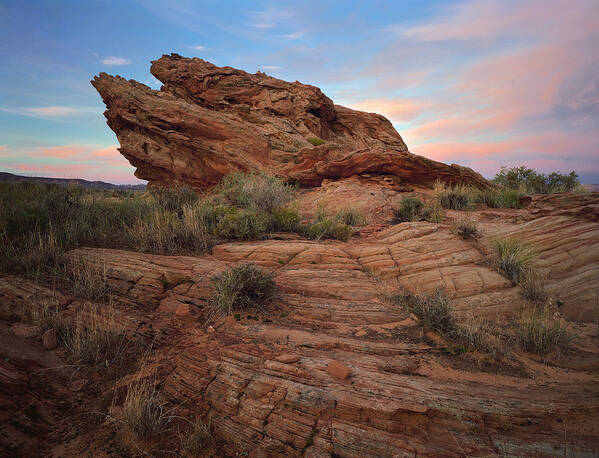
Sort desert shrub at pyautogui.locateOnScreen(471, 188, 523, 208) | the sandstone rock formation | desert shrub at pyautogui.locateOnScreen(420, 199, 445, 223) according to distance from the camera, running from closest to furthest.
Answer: the sandstone rock formation, desert shrub at pyautogui.locateOnScreen(420, 199, 445, 223), desert shrub at pyautogui.locateOnScreen(471, 188, 523, 208)

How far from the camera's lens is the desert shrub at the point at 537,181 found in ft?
46.5

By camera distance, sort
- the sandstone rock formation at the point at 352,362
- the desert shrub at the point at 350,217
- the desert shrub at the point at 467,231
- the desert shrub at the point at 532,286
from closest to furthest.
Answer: the sandstone rock formation at the point at 352,362
the desert shrub at the point at 532,286
the desert shrub at the point at 467,231
the desert shrub at the point at 350,217

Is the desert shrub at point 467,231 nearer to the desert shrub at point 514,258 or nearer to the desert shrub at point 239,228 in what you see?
the desert shrub at point 514,258

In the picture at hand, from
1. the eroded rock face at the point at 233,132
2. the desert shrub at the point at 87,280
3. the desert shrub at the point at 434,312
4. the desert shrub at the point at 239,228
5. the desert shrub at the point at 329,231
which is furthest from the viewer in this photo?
the eroded rock face at the point at 233,132

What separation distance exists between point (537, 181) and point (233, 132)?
17.0m

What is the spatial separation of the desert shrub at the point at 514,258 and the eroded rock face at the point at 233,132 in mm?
7380

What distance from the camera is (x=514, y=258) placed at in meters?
5.08

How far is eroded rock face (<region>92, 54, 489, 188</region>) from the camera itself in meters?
Result: 12.9

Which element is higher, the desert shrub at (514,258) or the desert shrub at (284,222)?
the desert shrub at (284,222)

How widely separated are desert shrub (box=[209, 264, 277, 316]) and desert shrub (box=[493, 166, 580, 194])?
48.7 feet

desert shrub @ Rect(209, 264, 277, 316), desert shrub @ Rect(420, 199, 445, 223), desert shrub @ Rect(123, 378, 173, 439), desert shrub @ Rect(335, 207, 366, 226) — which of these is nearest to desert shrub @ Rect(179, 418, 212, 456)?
desert shrub @ Rect(123, 378, 173, 439)

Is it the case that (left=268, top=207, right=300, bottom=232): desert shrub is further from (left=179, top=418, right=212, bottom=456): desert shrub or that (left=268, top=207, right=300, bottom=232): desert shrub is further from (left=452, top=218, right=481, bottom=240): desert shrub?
(left=179, top=418, right=212, bottom=456): desert shrub

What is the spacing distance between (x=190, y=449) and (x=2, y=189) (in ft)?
28.4

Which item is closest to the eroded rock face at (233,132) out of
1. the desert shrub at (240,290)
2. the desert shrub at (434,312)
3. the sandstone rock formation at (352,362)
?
the sandstone rock formation at (352,362)
